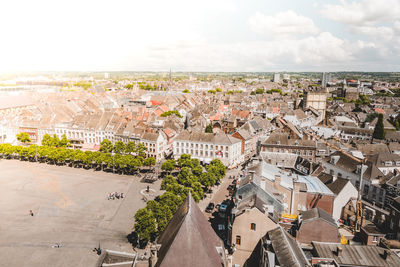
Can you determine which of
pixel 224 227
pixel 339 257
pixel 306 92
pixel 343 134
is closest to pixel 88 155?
pixel 224 227

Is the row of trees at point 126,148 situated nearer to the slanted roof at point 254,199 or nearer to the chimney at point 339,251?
the slanted roof at point 254,199

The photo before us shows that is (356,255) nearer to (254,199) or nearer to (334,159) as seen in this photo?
(254,199)

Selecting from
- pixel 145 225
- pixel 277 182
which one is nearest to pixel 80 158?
pixel 145 225

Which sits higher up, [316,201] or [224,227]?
[316,201]

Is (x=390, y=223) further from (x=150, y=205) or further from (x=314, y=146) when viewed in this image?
(x=150, y=205)

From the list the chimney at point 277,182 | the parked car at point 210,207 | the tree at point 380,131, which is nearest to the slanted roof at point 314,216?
the chimney at point 277,182
